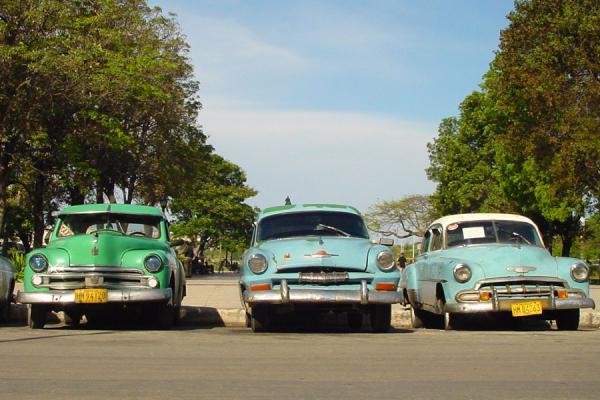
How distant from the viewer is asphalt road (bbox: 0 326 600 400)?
289 inches

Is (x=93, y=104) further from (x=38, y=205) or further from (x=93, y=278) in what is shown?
(x=93, y=278)

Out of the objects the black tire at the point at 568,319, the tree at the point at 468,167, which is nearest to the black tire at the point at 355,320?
the black tire at the point at 568,319

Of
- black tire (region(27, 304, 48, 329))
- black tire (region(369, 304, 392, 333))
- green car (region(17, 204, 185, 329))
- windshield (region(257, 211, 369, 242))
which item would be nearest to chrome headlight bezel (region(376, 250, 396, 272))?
black tire (region(369, 304, 392, 333))

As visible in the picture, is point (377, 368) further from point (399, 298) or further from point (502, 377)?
point (399, 298)

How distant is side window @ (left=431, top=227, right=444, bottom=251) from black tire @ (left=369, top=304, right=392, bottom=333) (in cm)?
222

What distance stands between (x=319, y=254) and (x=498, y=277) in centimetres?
256

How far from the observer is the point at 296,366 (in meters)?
8.88

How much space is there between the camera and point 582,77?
1487 inches

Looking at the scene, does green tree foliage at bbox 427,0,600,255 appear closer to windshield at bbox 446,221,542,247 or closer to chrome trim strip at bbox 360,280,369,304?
windshield at bbox 446,221,542,247

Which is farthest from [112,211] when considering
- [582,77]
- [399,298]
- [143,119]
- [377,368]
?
[143,119]

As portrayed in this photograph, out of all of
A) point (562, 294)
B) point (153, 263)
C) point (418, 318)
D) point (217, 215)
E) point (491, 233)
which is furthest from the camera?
point (217, 215)

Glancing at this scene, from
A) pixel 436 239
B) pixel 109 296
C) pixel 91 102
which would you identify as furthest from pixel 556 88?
pixel 109 296

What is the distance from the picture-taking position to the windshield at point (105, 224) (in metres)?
15.2

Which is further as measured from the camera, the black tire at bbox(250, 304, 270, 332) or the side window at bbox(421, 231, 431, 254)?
the side window at bbox(421, 231, 431, 254)
